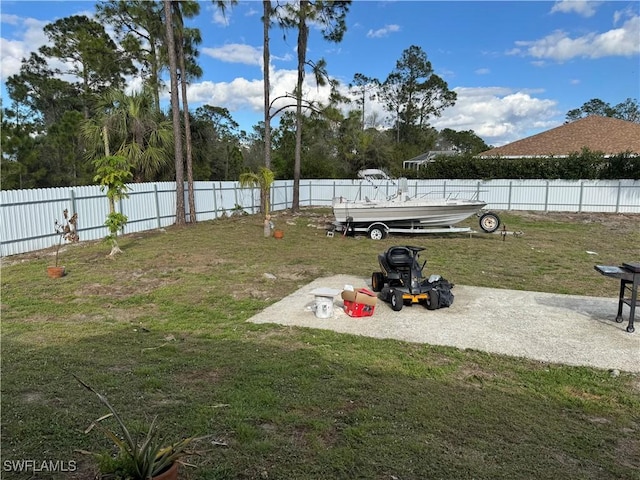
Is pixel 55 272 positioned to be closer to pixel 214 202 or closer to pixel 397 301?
pixel 397 301

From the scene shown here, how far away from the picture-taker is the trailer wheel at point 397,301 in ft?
18.2

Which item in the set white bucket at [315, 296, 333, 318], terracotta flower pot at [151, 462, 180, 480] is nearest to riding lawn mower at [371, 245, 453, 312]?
white bucket at [315, 296, 333, 318]

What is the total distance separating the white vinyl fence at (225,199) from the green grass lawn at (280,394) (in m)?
3.77

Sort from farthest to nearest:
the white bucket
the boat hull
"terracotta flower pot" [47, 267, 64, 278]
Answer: the boat hull, "terracotta flower pot" [47, 267, 64, 278], the white bucket

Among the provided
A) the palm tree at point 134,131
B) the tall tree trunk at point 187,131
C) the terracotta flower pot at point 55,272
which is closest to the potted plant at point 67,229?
the terracotta flower pot at point 55,272

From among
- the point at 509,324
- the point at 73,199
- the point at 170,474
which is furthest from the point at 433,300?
the point at 73,199

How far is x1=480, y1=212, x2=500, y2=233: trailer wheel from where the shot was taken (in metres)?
12.9

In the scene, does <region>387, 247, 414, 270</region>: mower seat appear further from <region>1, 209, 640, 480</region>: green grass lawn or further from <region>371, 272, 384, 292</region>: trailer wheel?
<region>1, 209, 640, 480</region>: green grass lawn

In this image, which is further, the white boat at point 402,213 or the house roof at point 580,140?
the house roof at point 580,140

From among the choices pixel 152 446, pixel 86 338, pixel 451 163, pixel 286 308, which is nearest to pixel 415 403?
pixel 152 446

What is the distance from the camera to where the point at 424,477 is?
2.31 metres

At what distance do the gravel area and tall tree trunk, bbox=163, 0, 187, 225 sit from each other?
9254 millimetres

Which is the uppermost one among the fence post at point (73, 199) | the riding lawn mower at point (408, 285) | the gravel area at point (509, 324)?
the fence post at point (73, 199)
